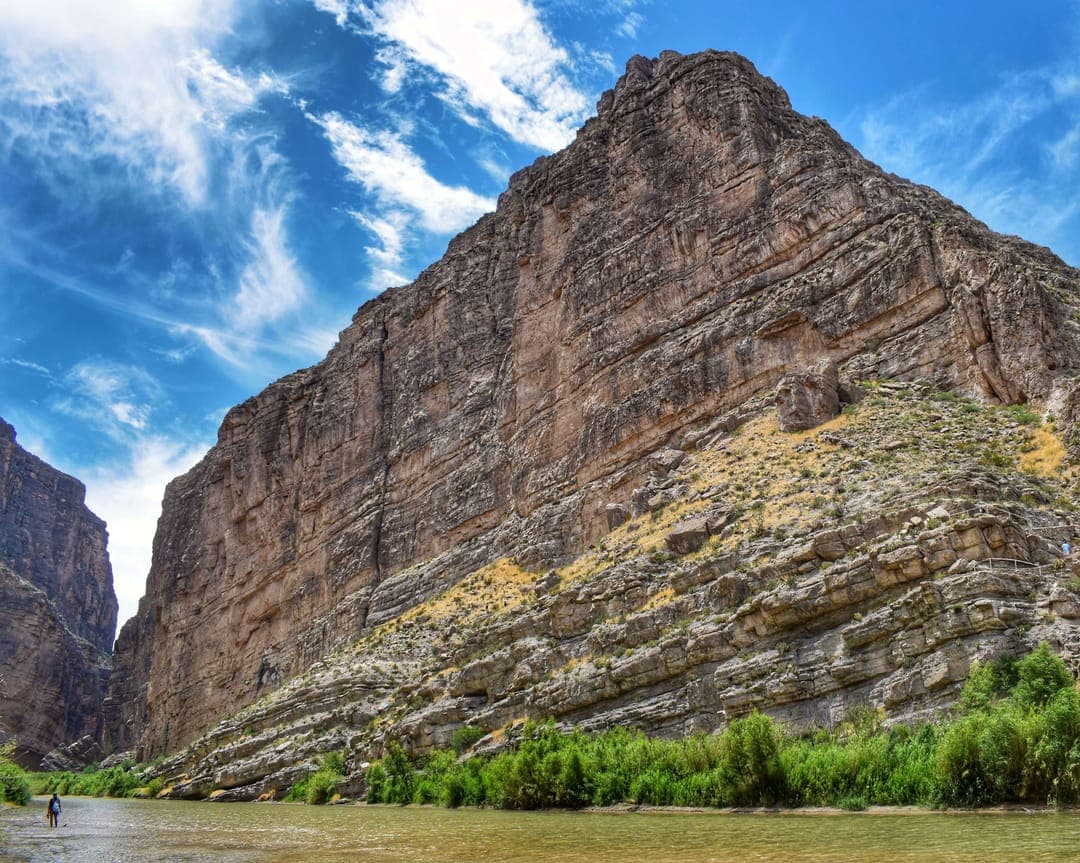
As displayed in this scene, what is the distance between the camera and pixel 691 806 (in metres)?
26.5

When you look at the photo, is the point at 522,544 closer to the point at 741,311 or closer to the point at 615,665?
the point at 741,311

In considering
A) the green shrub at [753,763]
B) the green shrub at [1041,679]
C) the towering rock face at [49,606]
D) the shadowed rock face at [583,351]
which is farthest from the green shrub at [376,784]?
the towering rock face at [49,606]

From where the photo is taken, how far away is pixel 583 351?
210 feet

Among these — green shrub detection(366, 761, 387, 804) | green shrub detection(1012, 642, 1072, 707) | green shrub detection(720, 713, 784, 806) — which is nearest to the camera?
green shrub detection(1012, 642, 1072, 707)

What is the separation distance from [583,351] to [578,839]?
45650 mm

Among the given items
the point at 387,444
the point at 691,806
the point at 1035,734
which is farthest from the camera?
the point at 387,444

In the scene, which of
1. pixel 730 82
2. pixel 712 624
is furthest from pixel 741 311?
pixel 712 624

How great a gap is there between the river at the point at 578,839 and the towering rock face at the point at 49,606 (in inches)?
3542

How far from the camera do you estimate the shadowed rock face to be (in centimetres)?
4772

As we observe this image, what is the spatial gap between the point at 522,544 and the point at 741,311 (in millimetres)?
19644

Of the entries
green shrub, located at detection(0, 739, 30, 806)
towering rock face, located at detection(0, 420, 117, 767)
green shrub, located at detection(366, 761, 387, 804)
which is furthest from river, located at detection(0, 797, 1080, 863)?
towering rock face, located at detection(0, 420, 117, 767)

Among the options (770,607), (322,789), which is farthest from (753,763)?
(322,789)

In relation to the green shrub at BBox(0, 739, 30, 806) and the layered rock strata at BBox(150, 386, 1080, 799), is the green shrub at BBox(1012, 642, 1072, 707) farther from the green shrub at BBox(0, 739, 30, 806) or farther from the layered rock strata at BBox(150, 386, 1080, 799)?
the green shrub at BBox(0, 739, 30, 806)

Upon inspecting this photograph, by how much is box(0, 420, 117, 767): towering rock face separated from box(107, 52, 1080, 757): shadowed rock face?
27599mm
